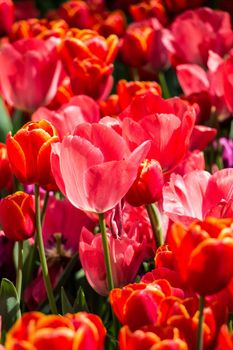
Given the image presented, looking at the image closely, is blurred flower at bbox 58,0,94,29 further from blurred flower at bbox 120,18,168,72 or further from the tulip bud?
the tulip bud

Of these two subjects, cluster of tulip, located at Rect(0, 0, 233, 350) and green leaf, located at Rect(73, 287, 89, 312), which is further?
green leaf, located at Rect(73, 287, 89, 312)

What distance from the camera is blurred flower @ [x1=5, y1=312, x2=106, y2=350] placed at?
60 centimetres

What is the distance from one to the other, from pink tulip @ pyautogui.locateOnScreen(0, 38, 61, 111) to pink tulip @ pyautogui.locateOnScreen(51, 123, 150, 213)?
1.98 ft

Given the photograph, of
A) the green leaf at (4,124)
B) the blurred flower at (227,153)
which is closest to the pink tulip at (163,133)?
the blurred flower at (227,153)

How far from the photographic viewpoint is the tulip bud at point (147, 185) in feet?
3.05

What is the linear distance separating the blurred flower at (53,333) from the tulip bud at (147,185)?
0.29 metres

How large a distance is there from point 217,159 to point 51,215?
1.36 ft

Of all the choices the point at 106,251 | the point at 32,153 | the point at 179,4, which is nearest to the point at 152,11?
the point at 179,4

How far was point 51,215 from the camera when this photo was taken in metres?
1.22

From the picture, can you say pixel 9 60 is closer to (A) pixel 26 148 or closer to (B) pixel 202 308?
(A) pixel 26 148

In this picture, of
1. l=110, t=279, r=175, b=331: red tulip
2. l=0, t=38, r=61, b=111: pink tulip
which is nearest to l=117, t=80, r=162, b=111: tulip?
l=0, t=38, r=61, b=111: pink tulip

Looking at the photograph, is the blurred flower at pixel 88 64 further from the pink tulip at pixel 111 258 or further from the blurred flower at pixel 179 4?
the blurred flower at pixel 179 4

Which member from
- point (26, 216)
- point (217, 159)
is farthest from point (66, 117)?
point (217, 159)

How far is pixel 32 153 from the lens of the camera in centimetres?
96
